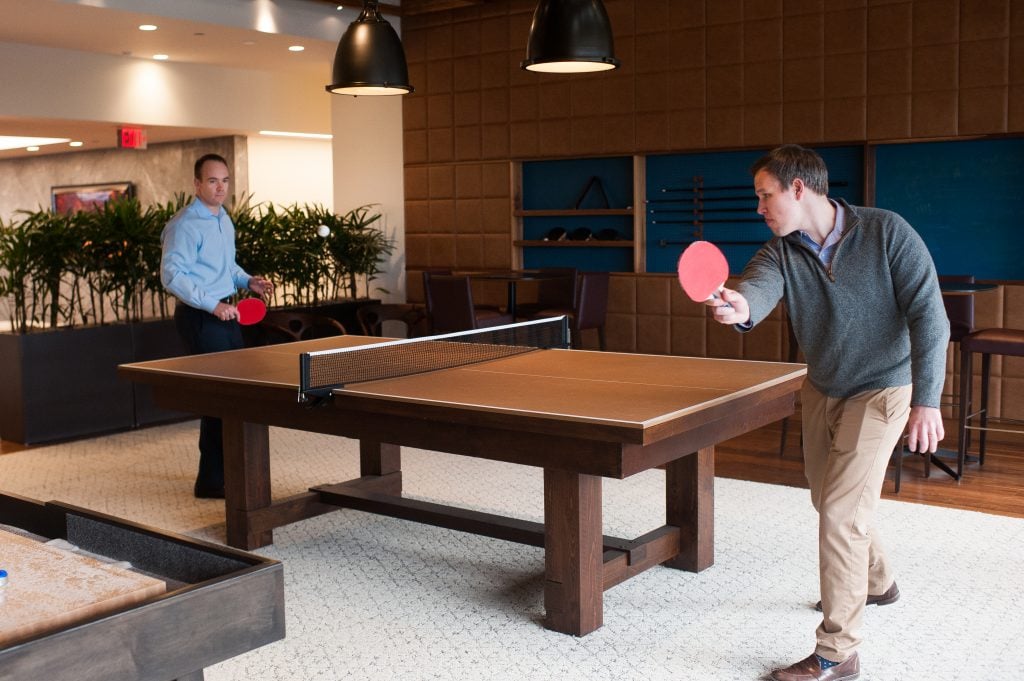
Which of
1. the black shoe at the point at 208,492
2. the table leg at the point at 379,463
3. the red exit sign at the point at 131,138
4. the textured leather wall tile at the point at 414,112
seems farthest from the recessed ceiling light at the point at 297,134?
the table leg at the point at 379,463

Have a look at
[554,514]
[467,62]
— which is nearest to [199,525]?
[554,514]

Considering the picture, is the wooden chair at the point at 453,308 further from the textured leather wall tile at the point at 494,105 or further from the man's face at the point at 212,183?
the man's face at the point at 212,183

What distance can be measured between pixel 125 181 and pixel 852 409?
11.2 metres

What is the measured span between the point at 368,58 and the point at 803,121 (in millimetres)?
3911

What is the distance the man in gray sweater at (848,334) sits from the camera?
295cm

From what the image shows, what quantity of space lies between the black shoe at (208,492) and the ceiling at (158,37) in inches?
160

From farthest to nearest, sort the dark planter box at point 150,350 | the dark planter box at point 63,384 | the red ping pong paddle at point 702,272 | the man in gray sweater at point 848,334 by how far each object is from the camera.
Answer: the dark planter box at point 150,350, the dark planter box at point 63,384, the man in gray sweater at point 848,334, the red ping pong paddle at point 702,272

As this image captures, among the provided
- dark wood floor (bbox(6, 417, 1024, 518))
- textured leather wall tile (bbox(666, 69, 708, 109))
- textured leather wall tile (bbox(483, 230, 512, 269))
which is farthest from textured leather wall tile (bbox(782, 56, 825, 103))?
textured leather wall tile (bbox(483, 230, 512, 269))

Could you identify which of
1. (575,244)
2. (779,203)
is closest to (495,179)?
(575,244)

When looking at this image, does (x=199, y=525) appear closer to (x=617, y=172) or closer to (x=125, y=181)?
(x=617, y=172)

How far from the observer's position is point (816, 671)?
2.99 metres

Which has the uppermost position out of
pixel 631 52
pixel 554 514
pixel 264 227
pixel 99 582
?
pixel 631 52

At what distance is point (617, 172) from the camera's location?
865 cm

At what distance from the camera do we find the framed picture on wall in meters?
12.6
